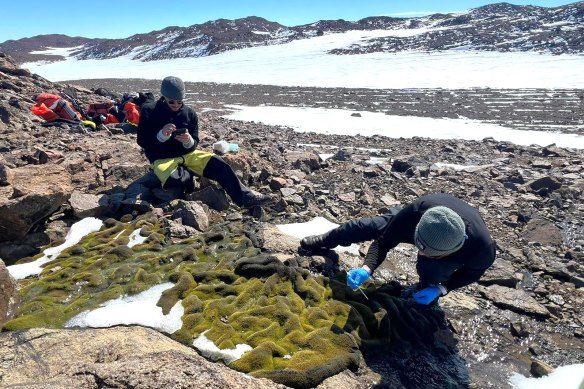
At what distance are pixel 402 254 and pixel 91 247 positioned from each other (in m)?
4.25

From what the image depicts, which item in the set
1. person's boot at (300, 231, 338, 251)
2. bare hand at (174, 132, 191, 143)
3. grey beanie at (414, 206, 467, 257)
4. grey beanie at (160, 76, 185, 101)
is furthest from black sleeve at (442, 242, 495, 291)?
grey beanie at (160, 76, 185, 101)

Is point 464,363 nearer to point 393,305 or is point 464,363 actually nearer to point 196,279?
point 393,305

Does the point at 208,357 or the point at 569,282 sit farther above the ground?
the point at 208,357

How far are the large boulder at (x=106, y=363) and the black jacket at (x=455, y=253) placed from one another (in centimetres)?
206

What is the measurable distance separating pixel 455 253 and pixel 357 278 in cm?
107

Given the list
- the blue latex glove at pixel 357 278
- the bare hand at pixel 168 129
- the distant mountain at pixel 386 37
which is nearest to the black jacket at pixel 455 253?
the blue latex glove at pixel 357 278

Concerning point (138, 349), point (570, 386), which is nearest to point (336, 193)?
point (570, 386)

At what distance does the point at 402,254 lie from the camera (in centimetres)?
623

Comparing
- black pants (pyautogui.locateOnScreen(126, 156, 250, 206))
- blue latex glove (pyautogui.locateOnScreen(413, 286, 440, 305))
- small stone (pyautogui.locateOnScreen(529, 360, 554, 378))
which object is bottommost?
small stone (pyautogui.locateOnScreen(529, 360, 554, 378))

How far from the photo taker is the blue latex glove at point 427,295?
4.58 m

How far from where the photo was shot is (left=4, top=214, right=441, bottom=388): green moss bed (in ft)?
12.7

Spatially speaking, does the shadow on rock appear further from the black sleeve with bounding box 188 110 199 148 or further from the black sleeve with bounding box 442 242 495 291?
the black sleeve with bounding box 188 110 199 148

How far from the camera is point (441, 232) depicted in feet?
12.5

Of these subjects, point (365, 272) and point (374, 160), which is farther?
point (374, 160)
